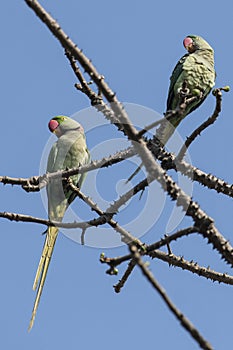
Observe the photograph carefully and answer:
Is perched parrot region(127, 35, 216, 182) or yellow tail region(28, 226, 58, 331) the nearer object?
yellow tail region(28, 226, 58, 331)

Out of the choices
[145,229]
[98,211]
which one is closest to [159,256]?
[98,211]

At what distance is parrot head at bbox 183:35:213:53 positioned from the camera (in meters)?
6.81

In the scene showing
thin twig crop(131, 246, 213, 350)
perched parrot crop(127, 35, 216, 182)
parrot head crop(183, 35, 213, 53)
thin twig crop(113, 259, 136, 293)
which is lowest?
thin twig crop(131, 246, 213, 350)

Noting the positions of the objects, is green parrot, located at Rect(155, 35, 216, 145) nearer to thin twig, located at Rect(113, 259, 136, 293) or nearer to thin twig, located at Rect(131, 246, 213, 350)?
thin twig, located at Rect(113, 259, 136, 293)

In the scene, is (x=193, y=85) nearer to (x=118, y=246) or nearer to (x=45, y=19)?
(x=118, y=246)

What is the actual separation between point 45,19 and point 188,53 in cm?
450

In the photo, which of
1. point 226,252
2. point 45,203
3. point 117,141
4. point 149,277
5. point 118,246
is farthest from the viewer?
point 45,203

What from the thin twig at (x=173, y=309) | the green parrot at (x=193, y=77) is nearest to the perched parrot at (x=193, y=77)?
the green parrot at (x=193, y=77)

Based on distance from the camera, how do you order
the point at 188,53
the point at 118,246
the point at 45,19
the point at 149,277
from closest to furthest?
the point at 149,277
the point at 45,19
the point at 118,246
the point at 188,53

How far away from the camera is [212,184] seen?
396cm

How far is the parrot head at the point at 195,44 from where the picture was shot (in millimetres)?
6811

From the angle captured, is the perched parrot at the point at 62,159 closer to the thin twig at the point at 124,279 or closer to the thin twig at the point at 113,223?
the thin twig at the point at 113,223

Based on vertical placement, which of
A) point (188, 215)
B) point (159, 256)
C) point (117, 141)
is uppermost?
point (117, 141)

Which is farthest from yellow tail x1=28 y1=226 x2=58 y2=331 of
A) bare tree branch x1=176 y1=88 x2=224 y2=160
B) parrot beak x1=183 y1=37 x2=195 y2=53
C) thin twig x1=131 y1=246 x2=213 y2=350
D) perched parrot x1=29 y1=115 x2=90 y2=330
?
parrot beak x1=183 y1=37 x2=195 y2=53
